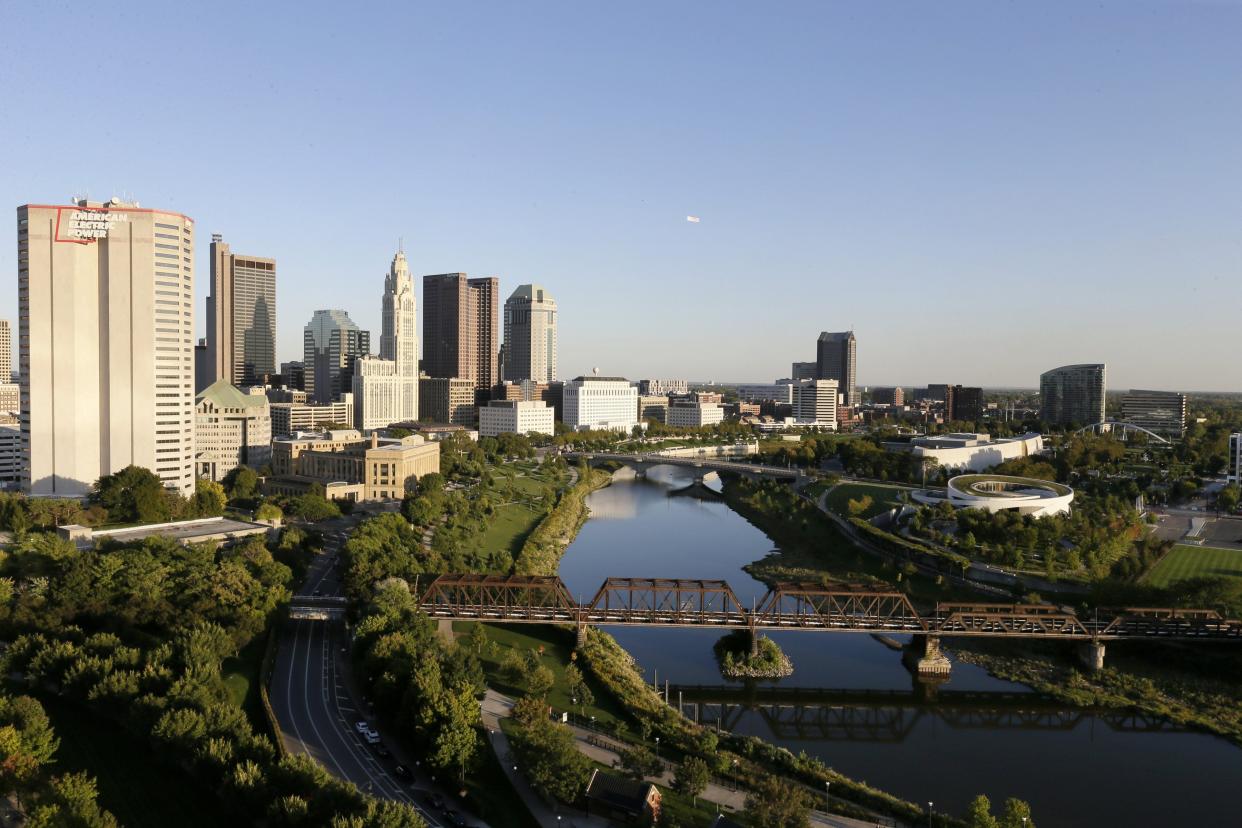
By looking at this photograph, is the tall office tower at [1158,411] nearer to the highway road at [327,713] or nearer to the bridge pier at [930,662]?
the bridge pier at [930,662]

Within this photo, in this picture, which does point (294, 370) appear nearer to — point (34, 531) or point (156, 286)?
point (156, 286)

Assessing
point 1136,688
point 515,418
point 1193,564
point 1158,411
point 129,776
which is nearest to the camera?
point 129,776

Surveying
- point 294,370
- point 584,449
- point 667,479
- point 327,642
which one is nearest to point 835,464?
point 667,479

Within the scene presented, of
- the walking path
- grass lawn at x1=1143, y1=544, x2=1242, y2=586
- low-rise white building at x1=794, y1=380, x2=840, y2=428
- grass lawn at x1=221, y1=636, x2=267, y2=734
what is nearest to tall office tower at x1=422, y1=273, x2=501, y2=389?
low-rise white building at x1=794, y1=380, x2=840, y2=428

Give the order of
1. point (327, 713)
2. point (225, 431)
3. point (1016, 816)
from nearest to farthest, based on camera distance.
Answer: point (1016, 816) < point (327, 713) < point (225, 431)

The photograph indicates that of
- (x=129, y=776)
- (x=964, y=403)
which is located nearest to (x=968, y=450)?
(x=129, y=776)

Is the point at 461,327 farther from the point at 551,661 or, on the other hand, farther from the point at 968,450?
the point at 551,661
